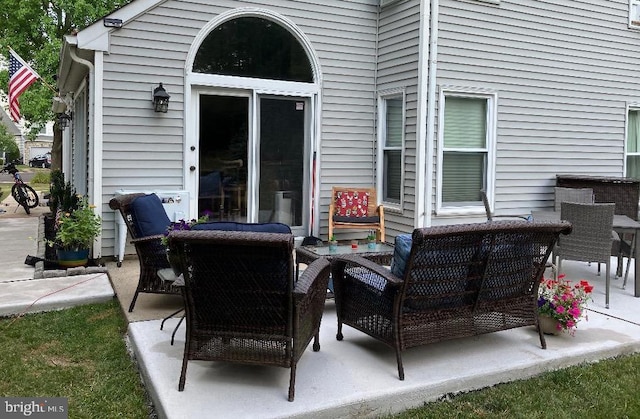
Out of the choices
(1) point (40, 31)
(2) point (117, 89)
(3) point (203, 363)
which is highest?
(1) point (40, 31)

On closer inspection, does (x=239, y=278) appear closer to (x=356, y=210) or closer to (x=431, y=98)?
(x=356, y=210)

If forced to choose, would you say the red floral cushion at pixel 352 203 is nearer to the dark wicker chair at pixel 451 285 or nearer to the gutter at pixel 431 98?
the gutter at pixel 431 98

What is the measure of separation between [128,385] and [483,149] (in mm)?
5626

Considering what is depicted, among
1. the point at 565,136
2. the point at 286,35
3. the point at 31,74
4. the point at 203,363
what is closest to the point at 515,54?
the point at 565,136

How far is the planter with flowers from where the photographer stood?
358 cm

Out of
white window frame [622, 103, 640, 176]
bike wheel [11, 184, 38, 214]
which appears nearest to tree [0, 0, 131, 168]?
bike wheel [11, 184, 38, 214]

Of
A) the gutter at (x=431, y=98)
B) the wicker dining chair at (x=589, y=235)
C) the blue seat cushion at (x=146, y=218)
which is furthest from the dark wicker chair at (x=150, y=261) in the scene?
the gutter at (x=431, y=98)

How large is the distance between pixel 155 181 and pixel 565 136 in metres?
5.83

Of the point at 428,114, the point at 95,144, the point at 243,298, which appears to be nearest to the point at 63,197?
the point at 95,144

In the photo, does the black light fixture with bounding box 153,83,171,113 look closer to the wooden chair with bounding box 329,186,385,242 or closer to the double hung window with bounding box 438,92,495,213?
the wooden chair with bounding box 329,186,385,242

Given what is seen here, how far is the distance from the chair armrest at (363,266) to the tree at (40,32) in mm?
11819

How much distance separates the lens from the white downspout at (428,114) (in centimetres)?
653

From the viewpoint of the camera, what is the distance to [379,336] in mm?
3129

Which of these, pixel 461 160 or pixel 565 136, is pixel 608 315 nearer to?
pixel 461 160
